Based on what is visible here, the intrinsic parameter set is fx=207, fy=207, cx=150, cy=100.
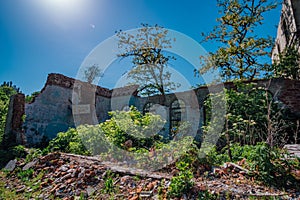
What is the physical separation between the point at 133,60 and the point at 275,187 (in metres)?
13.2

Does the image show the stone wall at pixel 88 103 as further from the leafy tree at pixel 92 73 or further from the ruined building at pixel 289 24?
the leafy tree at pixel 92 73

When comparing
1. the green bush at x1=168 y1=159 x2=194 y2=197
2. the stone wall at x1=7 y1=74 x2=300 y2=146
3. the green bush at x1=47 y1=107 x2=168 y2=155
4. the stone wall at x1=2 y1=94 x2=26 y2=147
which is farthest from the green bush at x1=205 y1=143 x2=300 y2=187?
the stone wall at x1=2 y1=94 x2=26 y2=147

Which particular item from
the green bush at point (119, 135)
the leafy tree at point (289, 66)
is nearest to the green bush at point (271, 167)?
the green bush at point (119, 135)

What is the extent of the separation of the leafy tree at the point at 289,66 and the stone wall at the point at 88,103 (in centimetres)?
248

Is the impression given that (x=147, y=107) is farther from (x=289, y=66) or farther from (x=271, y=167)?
(x=271, y=167)

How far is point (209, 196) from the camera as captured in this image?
296cm

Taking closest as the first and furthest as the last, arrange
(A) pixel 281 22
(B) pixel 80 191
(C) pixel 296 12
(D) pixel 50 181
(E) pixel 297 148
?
(B) pixel 80 191, (D) pixel 50 181, (E) pixel 297 148, (C) pixel 296 12, (A) pixel 281 22

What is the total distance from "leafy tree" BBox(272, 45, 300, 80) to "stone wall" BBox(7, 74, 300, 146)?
248cm

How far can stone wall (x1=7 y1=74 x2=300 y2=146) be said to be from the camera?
789 cm

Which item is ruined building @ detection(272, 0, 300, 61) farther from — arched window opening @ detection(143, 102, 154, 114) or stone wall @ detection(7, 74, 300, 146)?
arched window opening @ detection(143, 102, 154, 114)

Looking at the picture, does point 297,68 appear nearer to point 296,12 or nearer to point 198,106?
point 296,12

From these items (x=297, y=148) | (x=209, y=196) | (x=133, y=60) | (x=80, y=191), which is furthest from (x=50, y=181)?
(x=133, y=60)

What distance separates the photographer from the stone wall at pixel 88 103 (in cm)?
789

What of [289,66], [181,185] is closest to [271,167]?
[181,185]
